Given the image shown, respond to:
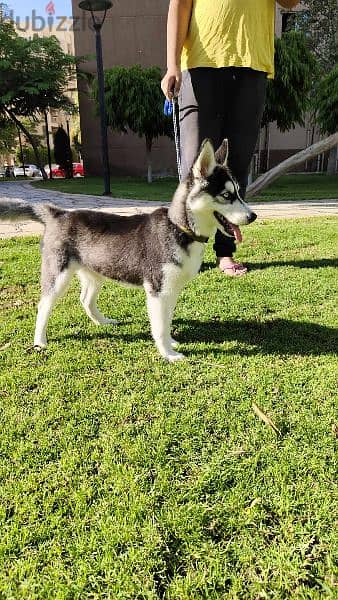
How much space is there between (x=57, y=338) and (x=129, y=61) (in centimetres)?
2567

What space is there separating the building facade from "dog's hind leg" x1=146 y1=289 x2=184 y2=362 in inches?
973

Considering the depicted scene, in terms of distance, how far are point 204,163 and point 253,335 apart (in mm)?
1317

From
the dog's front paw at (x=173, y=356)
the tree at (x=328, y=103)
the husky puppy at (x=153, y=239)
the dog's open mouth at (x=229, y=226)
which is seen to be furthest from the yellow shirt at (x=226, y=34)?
the tree at (x=328, y=103)

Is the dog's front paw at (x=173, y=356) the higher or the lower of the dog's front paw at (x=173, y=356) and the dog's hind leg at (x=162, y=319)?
the lower

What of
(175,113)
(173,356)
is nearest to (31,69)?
(175,113)

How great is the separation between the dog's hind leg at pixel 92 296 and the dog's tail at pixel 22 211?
50 cm

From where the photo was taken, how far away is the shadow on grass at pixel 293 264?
477 centimetres

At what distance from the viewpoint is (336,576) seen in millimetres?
1493

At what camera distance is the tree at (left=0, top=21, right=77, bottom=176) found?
22125 mm

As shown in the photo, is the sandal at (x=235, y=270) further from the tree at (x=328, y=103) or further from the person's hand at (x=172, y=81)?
the tree at (x=328, y=103)

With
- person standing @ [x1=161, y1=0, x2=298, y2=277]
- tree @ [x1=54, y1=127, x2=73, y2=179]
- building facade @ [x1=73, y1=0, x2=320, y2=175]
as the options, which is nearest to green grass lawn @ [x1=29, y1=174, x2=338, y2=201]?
person standing @ [x1=161, y1=0, x2=298, y2=277]

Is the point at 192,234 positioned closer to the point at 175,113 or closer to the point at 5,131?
the point at 175,113

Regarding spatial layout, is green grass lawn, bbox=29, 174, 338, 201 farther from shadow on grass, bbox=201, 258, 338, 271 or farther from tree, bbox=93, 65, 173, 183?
shadow on grass, bbox=201, 258, 338, 271

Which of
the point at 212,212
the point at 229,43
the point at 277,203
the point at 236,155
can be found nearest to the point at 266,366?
the point at 212,212
